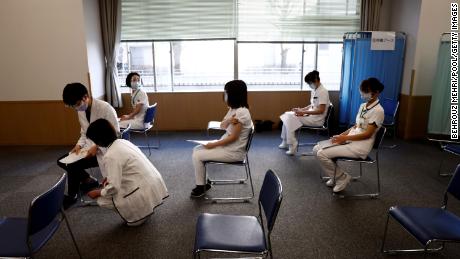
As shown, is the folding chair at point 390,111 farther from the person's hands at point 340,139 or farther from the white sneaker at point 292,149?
the person's hands at point 340,139

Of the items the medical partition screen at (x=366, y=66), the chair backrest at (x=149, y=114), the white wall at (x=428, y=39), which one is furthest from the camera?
the medical partition screen at (x=366, y=66)

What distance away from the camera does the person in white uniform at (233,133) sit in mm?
3197

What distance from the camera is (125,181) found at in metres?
2.68

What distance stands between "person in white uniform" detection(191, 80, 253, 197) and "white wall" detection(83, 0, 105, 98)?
9.66 ft

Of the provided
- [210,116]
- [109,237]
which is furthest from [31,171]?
[210,116]

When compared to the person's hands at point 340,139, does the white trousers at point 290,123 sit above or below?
below

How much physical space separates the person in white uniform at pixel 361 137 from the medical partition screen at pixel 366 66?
2.36 meters

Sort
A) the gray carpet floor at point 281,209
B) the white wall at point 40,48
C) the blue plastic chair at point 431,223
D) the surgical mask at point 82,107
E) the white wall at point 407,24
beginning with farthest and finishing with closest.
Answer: the white wall at point 407,24 → the white wall at point 40,48 → the surgical mask at point 82,107 → the gray carpet floor at point 281,209 → the blue plastic chair at point 431,223

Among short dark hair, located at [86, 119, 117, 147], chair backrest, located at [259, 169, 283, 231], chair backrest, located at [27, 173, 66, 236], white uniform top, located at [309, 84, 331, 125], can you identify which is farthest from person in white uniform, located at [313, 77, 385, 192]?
chair backrest, located at [27, 173, 66, 236]

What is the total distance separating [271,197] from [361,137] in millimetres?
1753

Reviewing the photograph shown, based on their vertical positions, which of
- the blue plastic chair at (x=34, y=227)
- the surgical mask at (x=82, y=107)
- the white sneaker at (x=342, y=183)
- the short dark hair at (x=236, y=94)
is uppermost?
the short dark hair at (x=236, y=94)

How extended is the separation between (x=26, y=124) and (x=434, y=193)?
580cm

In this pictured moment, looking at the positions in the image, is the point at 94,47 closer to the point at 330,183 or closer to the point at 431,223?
the point at 330,183

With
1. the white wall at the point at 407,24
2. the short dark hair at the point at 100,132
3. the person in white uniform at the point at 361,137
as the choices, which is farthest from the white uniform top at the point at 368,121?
the white wall at the point at 407,24
